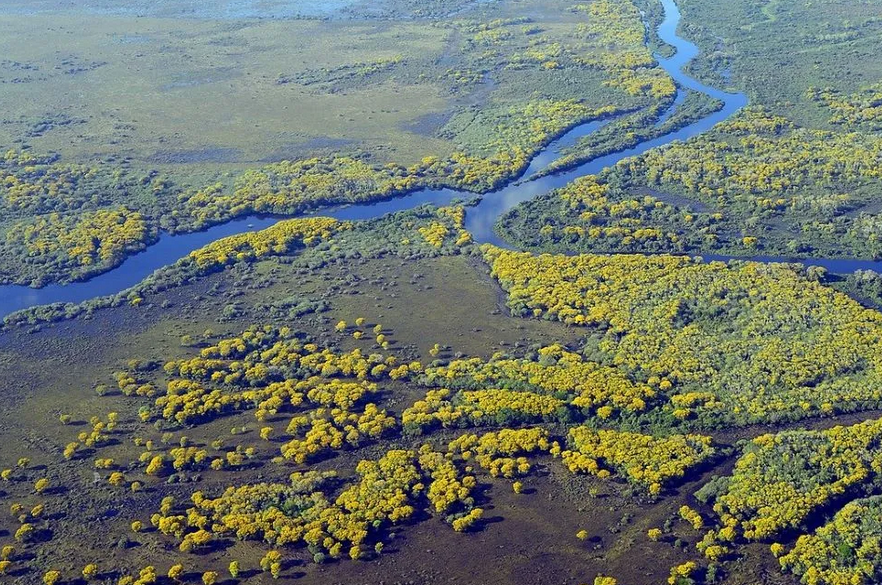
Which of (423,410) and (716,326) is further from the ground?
(716,326)

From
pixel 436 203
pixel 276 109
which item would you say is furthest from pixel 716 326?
pixel 276 109

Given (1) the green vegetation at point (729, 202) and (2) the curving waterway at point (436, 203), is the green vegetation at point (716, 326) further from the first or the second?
(2) the curving waterway at point (436, 203)

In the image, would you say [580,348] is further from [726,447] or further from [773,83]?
[773,83]

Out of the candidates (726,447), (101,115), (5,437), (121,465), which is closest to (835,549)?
(726,447)

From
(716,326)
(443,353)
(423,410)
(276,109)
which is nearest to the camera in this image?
(423,410)

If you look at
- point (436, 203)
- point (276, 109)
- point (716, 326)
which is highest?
point (276, 109)

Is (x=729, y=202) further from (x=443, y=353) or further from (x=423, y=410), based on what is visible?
(x=423, y=410)

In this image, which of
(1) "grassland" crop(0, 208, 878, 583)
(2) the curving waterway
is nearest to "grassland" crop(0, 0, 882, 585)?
(1) "grassland" crop(0, 208, 878, 583)

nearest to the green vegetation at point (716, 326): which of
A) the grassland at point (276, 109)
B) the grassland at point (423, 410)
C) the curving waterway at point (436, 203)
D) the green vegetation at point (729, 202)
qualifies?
the grassland at point (423, 410)

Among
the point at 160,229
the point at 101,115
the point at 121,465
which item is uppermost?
the point at 101,115

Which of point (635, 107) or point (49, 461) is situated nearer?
point (49, 461)
